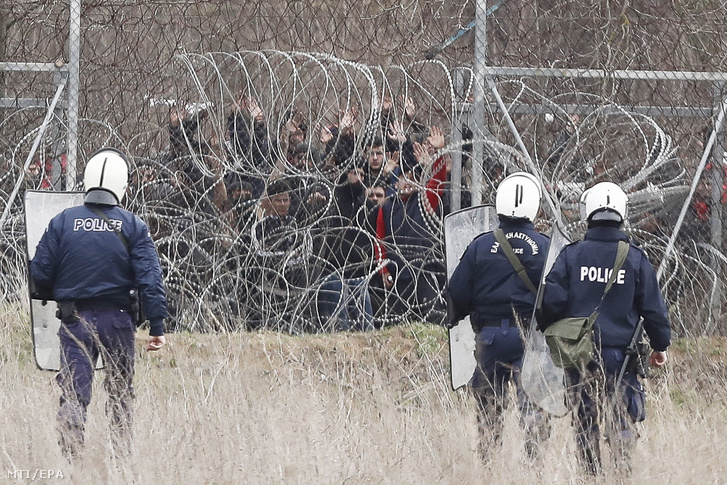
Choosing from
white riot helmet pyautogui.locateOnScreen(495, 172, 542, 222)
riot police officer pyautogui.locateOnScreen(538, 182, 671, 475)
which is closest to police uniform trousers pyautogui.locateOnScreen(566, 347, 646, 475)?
riot police officer pyautogui.locateOnScreen(538, 182, 671, 475)

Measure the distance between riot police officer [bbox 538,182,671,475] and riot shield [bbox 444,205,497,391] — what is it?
3.05 ft

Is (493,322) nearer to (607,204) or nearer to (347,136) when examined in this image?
(607,204)

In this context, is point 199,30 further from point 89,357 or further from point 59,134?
point 89,357

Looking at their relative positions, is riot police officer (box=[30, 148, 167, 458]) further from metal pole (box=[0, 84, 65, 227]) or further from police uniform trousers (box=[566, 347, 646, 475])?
police uniform trousers (box=[566, 347, 646, 475])

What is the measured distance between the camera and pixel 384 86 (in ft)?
25.0

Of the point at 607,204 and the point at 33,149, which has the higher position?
the point at 33,149

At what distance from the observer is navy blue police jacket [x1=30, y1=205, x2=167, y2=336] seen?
5656 mm

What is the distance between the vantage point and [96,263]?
566 centimetres

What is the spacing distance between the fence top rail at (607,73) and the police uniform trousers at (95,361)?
297 cm

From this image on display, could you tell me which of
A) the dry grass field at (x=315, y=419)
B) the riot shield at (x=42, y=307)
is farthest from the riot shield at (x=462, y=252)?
the riot shield at (x=42, y=307)

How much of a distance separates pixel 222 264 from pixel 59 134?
137 centimetres

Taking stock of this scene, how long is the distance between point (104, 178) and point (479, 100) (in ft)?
8.72

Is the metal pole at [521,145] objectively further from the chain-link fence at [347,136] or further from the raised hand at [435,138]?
the raised hand at [435,138]

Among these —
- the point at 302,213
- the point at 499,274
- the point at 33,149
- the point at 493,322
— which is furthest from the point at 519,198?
the point at 33,149
